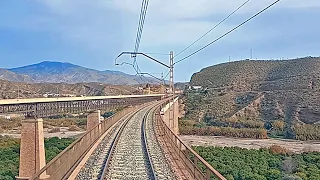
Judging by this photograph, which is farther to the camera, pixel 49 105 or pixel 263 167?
pixel 263 167

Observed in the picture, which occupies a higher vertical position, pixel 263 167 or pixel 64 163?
pixel 64 163

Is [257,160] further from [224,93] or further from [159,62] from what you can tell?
[224,93]

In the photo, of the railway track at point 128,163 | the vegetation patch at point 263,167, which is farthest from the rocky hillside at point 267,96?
the railway track at point 128,163

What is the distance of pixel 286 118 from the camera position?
4060 inches

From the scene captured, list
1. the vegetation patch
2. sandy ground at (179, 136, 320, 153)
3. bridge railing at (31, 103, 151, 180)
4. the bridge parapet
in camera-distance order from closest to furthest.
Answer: bridge railing at (31, 103, 151, 180)
the bridge parapet
the vegetation patch
sandy ground at (179, 136, 320, 153)

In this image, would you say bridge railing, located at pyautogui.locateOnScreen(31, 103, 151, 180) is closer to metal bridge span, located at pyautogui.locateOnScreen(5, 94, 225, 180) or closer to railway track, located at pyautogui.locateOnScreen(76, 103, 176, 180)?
metal bridge span, located at pyautogui.locateOnScreen(5, 94, 225, 180)

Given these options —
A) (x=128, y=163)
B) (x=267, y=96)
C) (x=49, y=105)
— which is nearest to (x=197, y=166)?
(x=128, y=163)

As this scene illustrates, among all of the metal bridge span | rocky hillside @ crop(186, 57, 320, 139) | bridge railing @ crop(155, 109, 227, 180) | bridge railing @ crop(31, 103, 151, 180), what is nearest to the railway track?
the metal bridge span

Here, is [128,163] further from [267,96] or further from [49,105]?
[267,96]

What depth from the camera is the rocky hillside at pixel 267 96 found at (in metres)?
104

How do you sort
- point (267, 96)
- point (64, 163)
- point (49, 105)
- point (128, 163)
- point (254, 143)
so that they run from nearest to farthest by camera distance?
point (64, 163), point (128, 163), point (49, 105), point (254, 143), point (267, 96)

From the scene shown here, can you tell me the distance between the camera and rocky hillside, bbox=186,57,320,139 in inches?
4104

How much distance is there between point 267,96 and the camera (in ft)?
382

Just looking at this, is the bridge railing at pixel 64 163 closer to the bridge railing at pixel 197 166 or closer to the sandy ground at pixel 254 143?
the bridge railing at pixel 197 166
